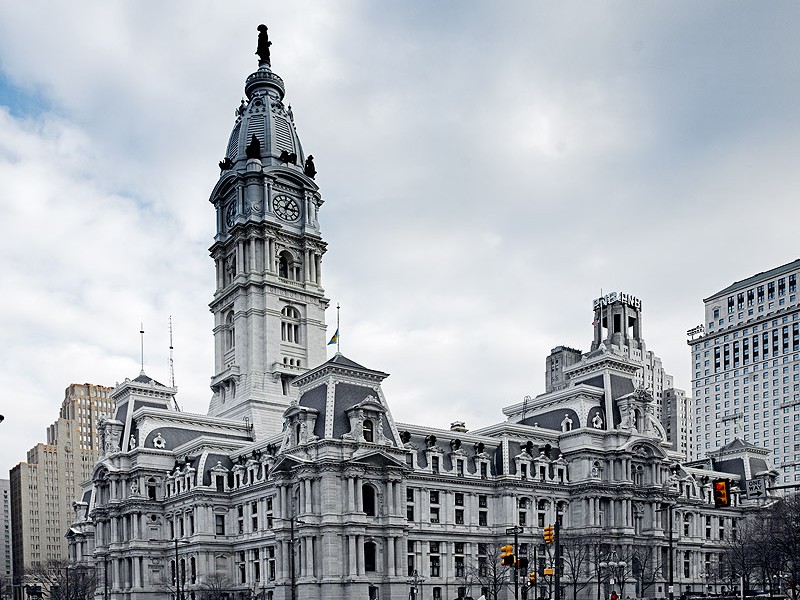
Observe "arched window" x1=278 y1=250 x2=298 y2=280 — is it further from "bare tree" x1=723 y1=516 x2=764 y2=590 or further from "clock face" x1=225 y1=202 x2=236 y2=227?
"bare tree" x1=723 y1=516 x2=764 y2=590

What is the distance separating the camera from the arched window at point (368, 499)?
99.4 metres

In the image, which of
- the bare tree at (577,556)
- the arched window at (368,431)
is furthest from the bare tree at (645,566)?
the arched window at (368,431)

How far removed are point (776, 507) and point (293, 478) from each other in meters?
61.6

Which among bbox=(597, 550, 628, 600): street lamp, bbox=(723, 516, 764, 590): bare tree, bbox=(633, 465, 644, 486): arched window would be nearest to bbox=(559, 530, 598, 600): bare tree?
bbox=(597, 550, 628, 600): street lamp

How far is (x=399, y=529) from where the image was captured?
9925 centimetres

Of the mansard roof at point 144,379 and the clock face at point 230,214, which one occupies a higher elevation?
the clock face at point 230,214

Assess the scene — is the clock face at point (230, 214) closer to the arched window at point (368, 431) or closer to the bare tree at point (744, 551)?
the arched window at point (368, 431)

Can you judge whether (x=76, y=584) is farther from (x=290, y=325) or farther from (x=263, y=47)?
(x=263, y=47)

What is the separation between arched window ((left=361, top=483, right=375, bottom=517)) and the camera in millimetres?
99438

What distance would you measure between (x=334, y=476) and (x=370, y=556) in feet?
31.0

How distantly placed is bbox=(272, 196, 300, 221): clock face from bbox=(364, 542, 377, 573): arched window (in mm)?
67901

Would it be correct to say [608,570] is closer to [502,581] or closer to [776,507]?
[502,581]

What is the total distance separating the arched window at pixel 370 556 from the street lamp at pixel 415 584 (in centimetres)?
554

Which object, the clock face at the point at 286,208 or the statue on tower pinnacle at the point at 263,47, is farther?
the statue on tower pinnacle at the point at 263,47
